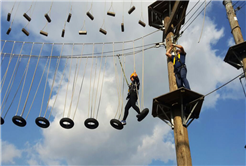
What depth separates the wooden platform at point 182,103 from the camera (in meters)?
4.07

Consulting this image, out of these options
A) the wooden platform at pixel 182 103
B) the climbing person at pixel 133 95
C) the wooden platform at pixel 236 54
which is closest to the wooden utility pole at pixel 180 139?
the wooden platform at pixel 182 103

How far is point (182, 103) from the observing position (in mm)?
4102

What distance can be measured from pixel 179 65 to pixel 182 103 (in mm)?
909

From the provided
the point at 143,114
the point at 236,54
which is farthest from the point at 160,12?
the point at 143,114

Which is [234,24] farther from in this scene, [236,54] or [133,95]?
[133,95]

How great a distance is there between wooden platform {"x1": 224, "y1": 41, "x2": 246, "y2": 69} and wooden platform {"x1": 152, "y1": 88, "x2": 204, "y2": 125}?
2946 mm

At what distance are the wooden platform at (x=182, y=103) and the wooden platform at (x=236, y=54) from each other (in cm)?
295

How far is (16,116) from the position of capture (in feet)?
17.5

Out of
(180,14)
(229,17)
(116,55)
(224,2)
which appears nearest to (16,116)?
(116,55)

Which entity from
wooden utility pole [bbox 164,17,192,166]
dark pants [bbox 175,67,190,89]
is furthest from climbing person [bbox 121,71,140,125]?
dark pants [bbox 175,67,190,89]

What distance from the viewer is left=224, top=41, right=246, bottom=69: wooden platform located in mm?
6203

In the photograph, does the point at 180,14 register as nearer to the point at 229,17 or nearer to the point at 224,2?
the point at 229,17

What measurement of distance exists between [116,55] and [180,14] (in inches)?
82.6

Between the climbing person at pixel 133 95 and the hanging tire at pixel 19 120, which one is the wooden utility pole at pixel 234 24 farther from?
the hanging tire at pixel 19 120
